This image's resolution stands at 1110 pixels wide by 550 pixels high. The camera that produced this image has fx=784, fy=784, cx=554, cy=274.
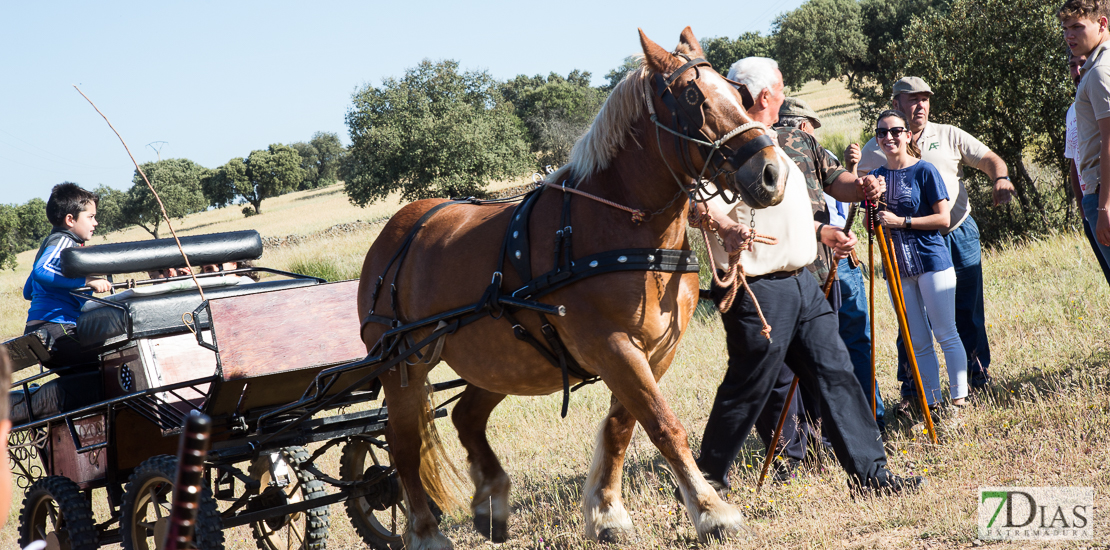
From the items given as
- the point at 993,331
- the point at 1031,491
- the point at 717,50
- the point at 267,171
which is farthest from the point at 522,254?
the point at 267,171

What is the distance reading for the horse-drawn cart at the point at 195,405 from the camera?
181 inches

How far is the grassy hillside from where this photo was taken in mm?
3615

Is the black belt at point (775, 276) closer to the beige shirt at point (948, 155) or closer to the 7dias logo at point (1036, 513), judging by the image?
the 7dias logo at point (1036, 513)

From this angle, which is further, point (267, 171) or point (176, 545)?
Answer: point (267, 171)

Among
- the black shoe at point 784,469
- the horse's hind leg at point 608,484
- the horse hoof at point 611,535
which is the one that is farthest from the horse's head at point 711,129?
the black shoe at point 784,469

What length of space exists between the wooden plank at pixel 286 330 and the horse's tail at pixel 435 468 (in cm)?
69

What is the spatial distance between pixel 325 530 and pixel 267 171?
2816 inches

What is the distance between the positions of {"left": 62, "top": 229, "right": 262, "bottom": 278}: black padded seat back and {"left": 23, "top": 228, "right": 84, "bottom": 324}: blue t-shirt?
21 cm

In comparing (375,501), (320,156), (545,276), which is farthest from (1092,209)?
(320,156)

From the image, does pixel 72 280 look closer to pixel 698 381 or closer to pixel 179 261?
pixel 179 261

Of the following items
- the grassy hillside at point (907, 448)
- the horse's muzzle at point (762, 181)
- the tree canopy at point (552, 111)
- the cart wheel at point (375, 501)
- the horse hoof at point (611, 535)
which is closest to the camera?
the horse's muzzle at point (762, 181)

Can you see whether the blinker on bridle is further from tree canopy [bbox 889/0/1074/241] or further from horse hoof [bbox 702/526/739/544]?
tree canopy [bbox 889/0/1074/241]

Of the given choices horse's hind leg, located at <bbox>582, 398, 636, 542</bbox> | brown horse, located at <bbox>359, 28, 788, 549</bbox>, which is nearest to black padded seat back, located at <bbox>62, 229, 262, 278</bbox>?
brown horse, located at <bbox>359, 28, 788, 549</bbox>

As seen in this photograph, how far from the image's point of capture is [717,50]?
182 ft
